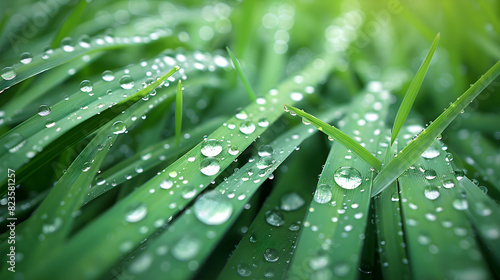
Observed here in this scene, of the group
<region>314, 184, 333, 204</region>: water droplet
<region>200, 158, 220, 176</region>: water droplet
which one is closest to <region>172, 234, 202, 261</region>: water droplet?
<region>200, 158, 220, 176</region>: water droplet

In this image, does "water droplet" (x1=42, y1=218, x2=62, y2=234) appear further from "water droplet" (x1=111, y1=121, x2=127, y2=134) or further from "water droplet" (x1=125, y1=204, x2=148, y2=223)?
"water droplet" (x1=111, y1=121, x2=127, y2=134)

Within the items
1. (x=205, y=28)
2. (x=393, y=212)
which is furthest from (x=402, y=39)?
(x=393, y=212)

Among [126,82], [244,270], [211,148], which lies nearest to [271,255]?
[244,270]

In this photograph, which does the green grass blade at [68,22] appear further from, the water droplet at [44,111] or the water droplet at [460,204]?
the water droplet at [460,204]

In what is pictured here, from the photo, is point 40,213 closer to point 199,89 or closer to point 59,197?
point 59,197

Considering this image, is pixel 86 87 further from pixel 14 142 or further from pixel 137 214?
pixel 137 214
